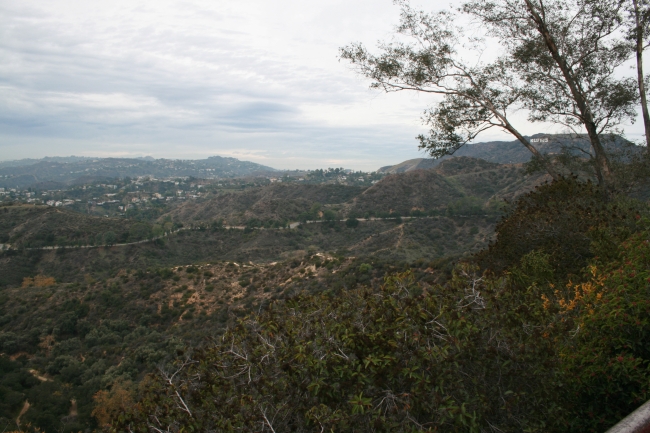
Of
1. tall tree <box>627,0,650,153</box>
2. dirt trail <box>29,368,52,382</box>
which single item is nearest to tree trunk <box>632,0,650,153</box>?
tall tree <box>627,0,650,153</box>

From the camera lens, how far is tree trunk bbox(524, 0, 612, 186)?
8.63 m

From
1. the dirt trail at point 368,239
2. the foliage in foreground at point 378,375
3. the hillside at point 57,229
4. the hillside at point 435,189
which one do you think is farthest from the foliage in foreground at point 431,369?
the hillside at point 435,189

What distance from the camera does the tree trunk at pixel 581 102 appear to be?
863 cm

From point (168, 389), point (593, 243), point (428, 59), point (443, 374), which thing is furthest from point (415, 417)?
point (428, 59)

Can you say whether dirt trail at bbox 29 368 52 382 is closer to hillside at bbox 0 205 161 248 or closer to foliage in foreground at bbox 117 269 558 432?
foliage in foreground at bbox 117 269 558 432

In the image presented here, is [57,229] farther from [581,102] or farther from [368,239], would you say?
[581,102]

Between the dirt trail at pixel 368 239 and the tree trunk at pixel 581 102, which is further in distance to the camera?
the dirt trail at pixel 368 239

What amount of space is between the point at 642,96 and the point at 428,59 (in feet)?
16.9

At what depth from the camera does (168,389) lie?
3.63m

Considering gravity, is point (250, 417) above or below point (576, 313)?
below

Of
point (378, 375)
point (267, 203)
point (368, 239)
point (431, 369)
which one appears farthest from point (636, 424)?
point (267, 203)

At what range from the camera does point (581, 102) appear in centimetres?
902

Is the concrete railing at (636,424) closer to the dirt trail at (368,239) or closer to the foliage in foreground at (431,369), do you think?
the foliage in foreground at (431,369)

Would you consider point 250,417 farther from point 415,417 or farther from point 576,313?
point 576,313
